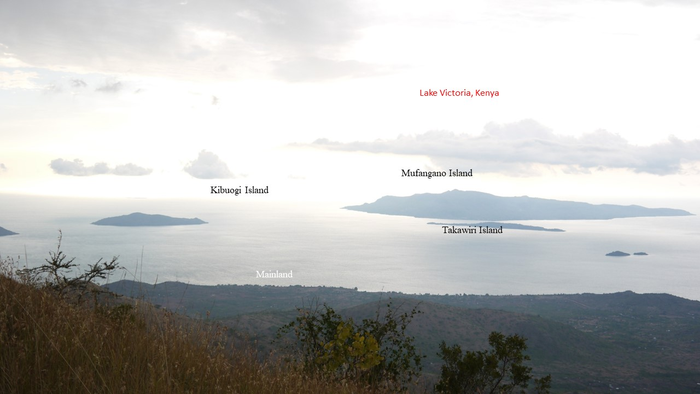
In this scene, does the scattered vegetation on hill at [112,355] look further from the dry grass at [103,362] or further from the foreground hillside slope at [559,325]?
the foreground hillside slope at [559,325]

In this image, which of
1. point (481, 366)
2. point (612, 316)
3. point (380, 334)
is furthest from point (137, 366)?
point (612, 316)

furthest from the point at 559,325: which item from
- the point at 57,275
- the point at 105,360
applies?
the point at 105,360

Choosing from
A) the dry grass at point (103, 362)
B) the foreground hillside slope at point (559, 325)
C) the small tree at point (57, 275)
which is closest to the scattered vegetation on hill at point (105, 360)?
the dry grass at point (103, 362)

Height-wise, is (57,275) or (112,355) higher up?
(57,275)

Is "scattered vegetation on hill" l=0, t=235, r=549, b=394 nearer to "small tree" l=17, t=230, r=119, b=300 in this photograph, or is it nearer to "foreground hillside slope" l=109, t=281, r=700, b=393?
"small tree" l=17, t=230, r=119, b=300

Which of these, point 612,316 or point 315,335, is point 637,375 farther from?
point 315,335

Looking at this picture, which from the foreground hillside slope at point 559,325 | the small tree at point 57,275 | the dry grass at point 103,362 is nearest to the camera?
the dry grass at point 103,362

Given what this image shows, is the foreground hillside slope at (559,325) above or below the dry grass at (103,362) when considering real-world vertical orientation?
below

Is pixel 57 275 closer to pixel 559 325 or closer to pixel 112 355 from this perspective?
pixel 112 355

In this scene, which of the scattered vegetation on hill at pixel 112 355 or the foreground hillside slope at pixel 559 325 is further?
the foreground hillside slope at pixel 559 325
